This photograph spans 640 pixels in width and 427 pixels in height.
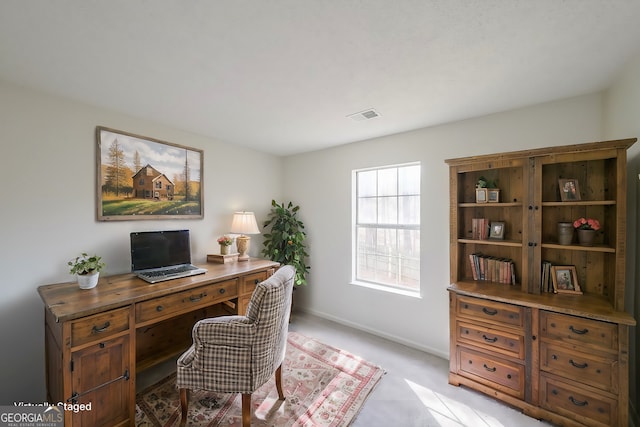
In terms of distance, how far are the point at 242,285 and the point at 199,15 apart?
6.97 ft

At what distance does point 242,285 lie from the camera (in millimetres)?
2469

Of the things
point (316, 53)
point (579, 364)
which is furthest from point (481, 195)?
point (316, 53)

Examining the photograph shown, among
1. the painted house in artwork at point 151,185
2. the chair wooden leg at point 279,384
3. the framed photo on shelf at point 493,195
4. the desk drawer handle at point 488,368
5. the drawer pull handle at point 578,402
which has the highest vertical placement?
the painted house in artwork at point 151,185

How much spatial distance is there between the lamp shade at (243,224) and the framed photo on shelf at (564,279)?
290 centimetres

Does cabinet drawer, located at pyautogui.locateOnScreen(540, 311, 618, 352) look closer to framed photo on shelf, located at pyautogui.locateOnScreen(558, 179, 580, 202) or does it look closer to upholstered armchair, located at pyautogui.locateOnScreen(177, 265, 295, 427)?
framed photo on shelf, located at pyautogui.locateOnScreen(558, 179, 580, 202)

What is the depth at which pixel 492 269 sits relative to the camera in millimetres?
2270

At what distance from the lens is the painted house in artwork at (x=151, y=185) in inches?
96.0

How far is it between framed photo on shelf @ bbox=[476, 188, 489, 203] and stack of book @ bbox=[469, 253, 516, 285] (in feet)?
1.74

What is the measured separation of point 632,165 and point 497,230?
924 millimetres

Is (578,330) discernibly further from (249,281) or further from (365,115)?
(249,281)

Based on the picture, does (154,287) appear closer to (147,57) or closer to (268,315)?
(268,315)

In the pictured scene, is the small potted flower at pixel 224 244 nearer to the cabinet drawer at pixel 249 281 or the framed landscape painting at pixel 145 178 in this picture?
the framed landscape painting at pixel 145 178

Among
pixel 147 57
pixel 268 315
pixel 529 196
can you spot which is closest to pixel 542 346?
pixel 529 196

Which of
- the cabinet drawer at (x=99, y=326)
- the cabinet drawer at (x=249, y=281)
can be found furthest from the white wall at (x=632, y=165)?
the cabinet drawer at (x=99, y=326)
